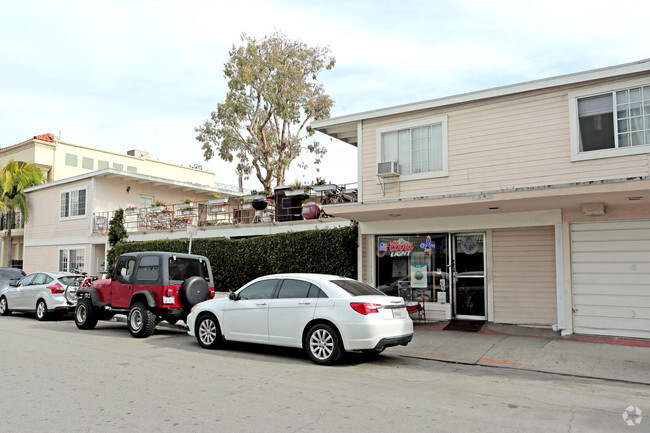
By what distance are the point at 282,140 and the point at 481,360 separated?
2071cm

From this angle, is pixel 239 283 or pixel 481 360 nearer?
pixel 481 360

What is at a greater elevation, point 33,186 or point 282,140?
point 282,140

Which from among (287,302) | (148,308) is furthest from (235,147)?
(287,302)

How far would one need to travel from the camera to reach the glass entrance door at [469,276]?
12094 mm

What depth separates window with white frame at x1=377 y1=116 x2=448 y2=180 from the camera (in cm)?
1210

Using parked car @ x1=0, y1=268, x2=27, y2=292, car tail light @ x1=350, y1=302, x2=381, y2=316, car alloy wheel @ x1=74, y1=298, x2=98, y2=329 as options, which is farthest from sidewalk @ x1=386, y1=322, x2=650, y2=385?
parked car @ x1=0, y1=268, x2=27, y2=292

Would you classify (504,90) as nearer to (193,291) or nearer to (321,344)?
(321,344)

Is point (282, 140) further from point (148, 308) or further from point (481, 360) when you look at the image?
point (481, 360)

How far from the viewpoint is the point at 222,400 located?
19.1 feet

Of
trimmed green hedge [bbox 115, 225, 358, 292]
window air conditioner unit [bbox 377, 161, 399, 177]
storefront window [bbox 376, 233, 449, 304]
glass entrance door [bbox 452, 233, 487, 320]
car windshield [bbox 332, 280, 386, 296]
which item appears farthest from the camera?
trimmed green hedge [bbox 115, 225, 358, 292]

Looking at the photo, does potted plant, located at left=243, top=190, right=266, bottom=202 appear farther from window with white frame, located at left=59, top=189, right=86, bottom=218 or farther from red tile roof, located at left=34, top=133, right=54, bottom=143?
red tile roof, located at left=34, top=133, right=54, bottom=143

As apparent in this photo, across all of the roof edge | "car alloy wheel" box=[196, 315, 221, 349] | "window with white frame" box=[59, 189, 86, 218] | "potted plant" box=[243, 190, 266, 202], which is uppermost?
the roof edge

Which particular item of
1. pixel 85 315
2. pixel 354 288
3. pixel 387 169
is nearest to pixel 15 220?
pixel 85 315

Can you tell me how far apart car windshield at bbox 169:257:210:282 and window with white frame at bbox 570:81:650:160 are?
8779mm
